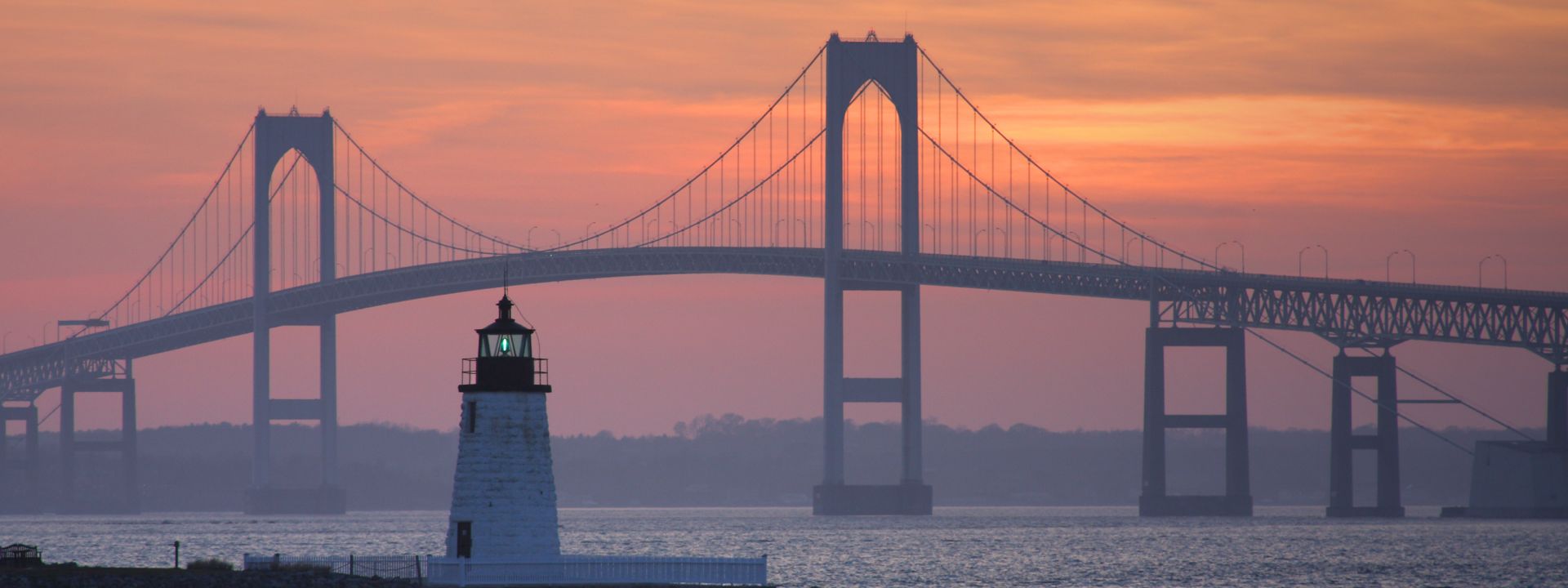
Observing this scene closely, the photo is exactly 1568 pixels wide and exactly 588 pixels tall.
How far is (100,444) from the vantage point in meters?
113

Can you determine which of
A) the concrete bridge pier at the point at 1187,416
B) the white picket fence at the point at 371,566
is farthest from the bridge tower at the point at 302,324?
the white picket fence at the point at 371,566

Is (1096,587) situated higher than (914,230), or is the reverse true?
(914,230)

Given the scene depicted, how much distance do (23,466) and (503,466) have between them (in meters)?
94.4

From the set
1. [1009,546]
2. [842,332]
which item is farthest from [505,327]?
[842,332]

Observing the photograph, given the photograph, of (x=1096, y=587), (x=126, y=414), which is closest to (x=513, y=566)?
(x=1096, y=587)

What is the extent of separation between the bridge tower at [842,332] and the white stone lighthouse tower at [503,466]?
56.2 m

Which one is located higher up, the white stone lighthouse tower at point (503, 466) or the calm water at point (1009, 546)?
the white stone lighthouse tower at point (503, 466)

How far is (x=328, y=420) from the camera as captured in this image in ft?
347

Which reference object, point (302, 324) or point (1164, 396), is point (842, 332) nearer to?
point (1164, 396)

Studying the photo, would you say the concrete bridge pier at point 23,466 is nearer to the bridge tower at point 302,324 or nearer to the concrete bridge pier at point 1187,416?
the bridge tower at point 302,324

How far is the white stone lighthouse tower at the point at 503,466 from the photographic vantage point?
3103 centimetres

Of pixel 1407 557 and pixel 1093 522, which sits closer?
pixel 1407 557

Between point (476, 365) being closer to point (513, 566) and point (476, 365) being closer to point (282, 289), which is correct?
point (513, 566)

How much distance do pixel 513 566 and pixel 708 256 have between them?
63278 mm
